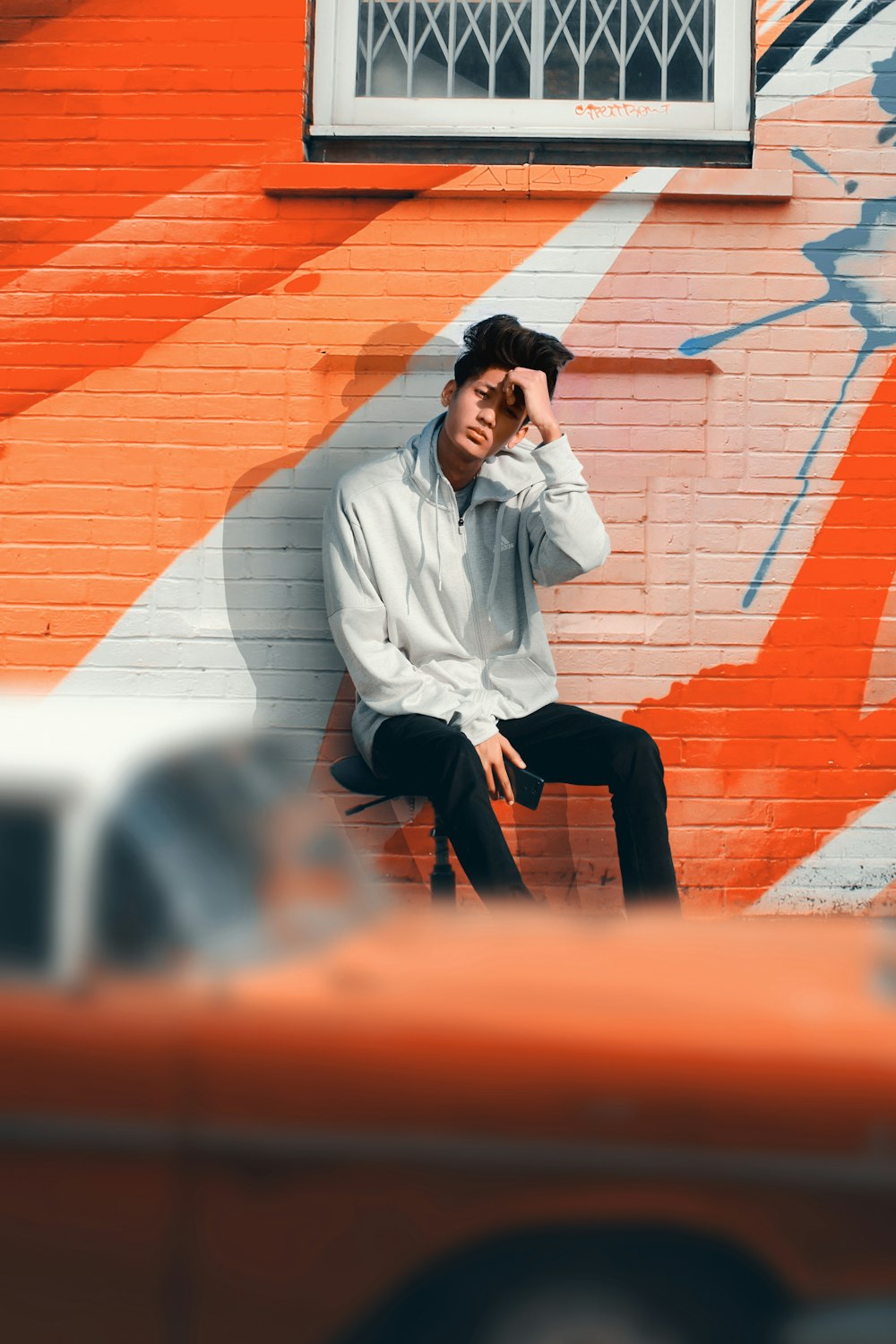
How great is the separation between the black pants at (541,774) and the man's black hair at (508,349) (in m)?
1.07

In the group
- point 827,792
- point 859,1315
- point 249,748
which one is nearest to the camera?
point 859,1315

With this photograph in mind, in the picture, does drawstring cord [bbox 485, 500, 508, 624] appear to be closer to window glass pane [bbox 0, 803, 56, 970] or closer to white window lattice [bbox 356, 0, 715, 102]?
white window lattice [bbox 356, 0, 715, 102]

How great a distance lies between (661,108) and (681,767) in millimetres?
2359

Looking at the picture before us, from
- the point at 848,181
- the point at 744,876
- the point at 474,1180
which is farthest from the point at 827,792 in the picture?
the point at 474,1180

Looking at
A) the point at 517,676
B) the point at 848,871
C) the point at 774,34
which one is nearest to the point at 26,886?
the point at 517,676

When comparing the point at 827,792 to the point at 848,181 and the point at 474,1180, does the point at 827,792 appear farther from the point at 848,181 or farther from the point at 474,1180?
the point at 474,1180

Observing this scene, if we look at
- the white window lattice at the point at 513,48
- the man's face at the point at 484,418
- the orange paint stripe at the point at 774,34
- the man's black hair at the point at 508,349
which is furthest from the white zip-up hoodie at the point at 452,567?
the orange paint stripe at the point at 774,34

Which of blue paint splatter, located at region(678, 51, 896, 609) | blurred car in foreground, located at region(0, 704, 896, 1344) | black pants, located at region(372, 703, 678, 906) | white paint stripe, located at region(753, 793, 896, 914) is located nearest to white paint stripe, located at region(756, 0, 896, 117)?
blue paint splatter, located at region(678, 51, 896, 609)

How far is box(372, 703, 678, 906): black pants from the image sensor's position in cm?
331

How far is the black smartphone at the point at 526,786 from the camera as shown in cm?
367

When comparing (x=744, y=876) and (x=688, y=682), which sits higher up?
(x=688, y=682)

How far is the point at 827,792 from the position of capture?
4430 millimetres

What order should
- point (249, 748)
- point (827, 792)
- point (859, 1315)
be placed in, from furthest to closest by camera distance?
point (827, 792), point (249, 748), point (859, 1315)

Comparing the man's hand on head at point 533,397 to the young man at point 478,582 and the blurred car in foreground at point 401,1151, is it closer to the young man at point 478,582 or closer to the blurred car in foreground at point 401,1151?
the young man at point 478,582
